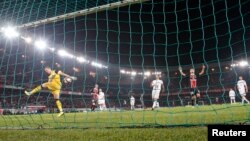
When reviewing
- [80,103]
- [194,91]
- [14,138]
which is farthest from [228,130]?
[80,103]

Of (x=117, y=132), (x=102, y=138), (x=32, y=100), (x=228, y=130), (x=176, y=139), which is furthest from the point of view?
(x=32, y=100)

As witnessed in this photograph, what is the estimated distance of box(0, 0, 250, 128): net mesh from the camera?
7.96 m

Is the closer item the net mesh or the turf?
the turf

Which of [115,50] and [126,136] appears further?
[115,50]

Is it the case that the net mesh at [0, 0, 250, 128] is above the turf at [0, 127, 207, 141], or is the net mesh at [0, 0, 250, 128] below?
above

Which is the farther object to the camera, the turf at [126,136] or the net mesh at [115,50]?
the net mesh at [115,50]

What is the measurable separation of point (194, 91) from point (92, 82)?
1038 inches

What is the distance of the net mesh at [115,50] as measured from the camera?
7.96m

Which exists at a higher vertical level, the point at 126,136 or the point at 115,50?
the point at 115,50

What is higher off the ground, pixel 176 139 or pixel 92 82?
pixel 92 82

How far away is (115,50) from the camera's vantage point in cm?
3919

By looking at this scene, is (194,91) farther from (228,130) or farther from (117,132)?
(228,130)

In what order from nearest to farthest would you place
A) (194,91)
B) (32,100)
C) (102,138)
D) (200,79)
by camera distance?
(102,138) < (194,91) < (32,100) < (200,79)

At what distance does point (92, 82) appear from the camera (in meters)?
40.5
